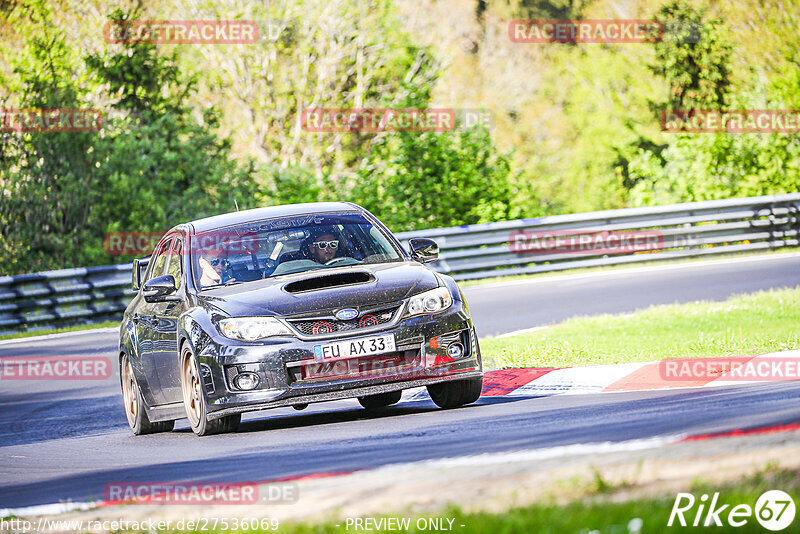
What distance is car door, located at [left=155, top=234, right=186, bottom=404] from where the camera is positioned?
9.34 metres

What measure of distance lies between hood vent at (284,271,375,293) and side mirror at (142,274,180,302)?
3.74 ft

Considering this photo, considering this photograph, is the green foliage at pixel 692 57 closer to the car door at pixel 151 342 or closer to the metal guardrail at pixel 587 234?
the metal guardrail at pixel 587 234

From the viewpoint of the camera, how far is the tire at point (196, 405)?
8688 millimetres

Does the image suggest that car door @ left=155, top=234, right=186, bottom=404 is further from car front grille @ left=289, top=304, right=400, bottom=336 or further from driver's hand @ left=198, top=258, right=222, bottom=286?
car front grille @ left=289, top=304, right=400, bottom=336

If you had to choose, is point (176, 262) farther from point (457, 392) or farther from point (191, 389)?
point (457, 392)

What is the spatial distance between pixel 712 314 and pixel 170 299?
6.72 meters

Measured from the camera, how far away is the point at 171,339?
9.39 meters

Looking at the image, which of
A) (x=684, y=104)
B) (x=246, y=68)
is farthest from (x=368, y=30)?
(x=684, y=104)

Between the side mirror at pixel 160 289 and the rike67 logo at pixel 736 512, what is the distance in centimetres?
584

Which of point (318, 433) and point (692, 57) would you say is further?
point (692, 57)

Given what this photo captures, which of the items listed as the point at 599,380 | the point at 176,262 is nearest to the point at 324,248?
the point at 176,262

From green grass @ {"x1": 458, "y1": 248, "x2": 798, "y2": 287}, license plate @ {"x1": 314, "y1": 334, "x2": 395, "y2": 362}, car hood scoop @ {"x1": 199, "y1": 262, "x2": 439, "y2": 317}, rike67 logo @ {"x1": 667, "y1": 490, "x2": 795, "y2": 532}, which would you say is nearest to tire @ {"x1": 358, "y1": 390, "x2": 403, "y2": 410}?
car hood scoop @ {"x1": 199, "y1": 262, "x2": 439, "y2": 317}

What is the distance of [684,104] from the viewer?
35.1 metres

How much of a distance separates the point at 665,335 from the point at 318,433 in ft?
17.1
